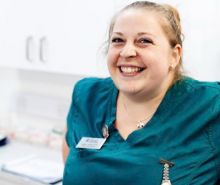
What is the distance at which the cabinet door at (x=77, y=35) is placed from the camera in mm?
1990

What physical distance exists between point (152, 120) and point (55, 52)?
0.86 metres

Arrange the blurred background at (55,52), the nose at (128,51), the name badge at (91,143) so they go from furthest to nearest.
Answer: the blurred background at (55,52) < the name badge at (91,143) < the nose at (128,51)

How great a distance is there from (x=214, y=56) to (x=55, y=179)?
94 centimetres

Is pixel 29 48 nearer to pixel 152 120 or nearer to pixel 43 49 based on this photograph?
pixel 43 49

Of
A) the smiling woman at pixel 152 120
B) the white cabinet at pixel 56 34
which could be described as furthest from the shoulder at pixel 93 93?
the white cabinet at pixel 56 34

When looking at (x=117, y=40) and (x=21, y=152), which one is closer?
(x=117, y=40)

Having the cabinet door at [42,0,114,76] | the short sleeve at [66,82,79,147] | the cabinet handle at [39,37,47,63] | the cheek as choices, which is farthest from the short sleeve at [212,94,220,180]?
the cabinet handle at [39,37,47,63]

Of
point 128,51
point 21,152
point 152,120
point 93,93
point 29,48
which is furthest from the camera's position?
point 21,152

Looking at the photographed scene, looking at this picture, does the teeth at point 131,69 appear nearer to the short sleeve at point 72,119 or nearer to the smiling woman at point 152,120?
the smiling woman at point 152,120

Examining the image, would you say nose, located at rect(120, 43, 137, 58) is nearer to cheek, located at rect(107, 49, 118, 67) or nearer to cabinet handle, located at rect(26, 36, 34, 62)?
cheek, located at rect(107, 49, 118, 67)

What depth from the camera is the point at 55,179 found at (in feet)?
6.68

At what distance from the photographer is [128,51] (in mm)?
1381

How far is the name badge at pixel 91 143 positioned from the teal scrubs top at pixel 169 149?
2 centimetres

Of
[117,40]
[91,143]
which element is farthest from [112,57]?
[91,143]
